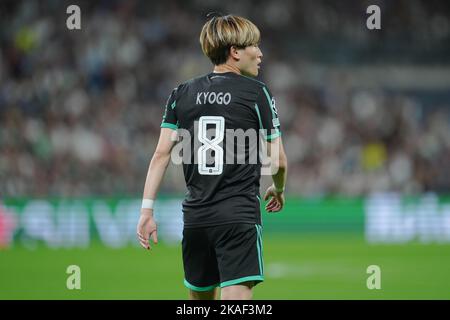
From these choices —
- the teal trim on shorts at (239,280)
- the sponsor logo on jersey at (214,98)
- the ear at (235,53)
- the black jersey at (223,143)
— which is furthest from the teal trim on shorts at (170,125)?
the teal trim on shorts at (239,280)

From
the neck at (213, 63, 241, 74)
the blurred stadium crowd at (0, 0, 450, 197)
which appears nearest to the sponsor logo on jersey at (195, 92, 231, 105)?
the neck at (213, 63, 241, 74)

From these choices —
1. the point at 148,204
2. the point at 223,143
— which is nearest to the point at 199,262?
the point at 148,204

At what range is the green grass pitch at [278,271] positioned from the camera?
382 inches

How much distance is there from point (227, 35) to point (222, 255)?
1287 mm

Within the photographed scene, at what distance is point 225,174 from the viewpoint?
16.9 feet

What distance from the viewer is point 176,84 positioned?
18703mm

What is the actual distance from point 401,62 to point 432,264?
877 centimetres

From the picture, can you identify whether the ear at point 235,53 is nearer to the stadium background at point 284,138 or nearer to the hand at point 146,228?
the hand at point 146,228

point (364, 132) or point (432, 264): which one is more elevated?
point (364, 132)

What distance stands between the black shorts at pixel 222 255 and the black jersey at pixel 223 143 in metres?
0.06

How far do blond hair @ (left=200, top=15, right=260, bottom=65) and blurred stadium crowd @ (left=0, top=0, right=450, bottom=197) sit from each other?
10.9 m

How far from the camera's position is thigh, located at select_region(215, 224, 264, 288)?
16.5 ft

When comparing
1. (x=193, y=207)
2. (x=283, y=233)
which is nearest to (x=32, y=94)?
(x=283, y=233)

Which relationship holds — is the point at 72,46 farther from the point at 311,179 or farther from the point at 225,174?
the point at 225,174
